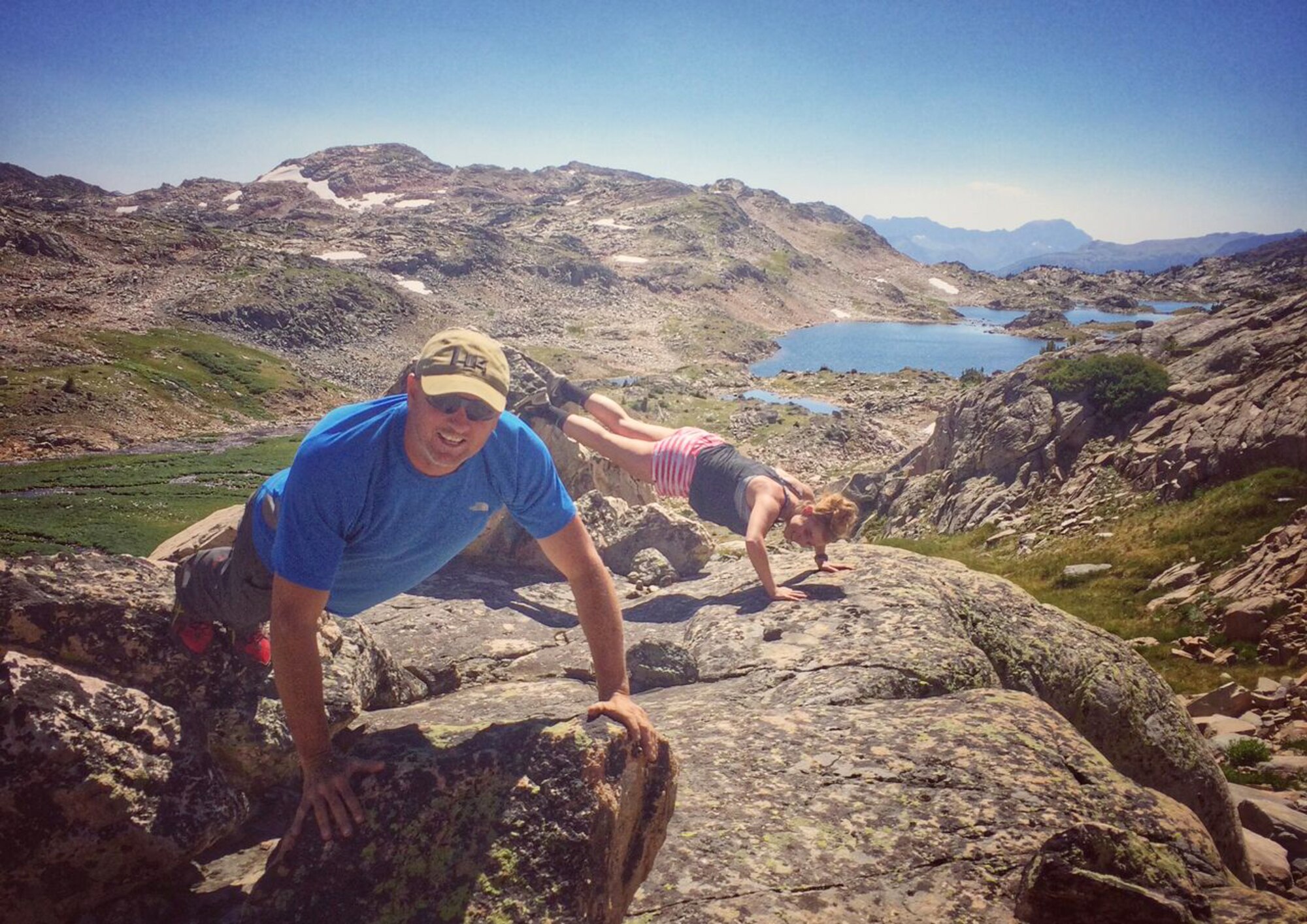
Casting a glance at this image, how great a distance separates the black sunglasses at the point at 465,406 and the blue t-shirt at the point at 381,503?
0.39 meters

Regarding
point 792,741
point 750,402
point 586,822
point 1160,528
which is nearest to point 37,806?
point 586,822

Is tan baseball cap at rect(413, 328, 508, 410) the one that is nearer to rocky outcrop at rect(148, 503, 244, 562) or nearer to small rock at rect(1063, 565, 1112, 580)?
rocky outcrop at rect(148, 503, 244, 562)

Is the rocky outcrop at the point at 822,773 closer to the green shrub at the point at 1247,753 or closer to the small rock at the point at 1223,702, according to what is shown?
the green shrub at the point at 1247,753

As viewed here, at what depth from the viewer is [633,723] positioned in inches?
173

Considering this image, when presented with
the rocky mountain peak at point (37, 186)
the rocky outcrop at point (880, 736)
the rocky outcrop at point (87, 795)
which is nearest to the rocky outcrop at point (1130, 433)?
the rocky outcrop at point (880, 736)

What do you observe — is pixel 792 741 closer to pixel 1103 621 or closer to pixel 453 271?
pixel 1103 621

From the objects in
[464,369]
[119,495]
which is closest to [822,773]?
[464,369]

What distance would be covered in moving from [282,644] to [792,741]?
13.6ft

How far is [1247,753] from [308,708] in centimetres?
1372

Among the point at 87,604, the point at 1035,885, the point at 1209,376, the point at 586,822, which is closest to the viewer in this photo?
the point at 586,822

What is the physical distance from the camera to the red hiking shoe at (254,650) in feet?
18.1

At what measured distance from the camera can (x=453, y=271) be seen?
11650 centimetres

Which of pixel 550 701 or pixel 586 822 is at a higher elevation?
pixel 586 822

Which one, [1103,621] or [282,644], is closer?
[282,644]
